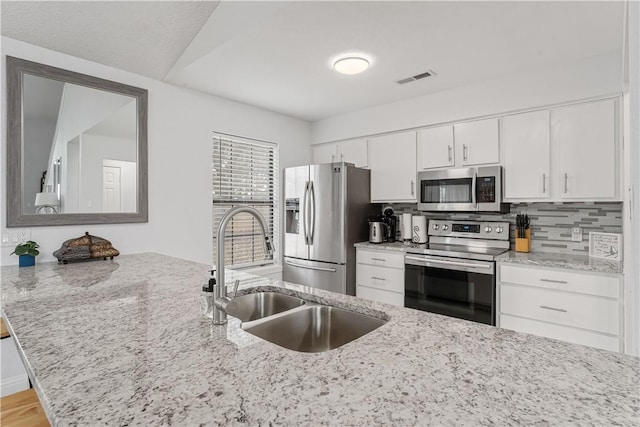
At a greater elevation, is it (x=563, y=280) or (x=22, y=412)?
(x=563, y=280)

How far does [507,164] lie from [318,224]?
1.93 metres

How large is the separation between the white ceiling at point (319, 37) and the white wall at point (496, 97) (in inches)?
4.0

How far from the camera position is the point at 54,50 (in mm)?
2326

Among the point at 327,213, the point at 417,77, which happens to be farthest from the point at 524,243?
the point at 327,213

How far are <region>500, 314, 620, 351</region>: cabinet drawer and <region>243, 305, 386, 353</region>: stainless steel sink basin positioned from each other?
189cm

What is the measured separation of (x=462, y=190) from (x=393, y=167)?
2.71 feet

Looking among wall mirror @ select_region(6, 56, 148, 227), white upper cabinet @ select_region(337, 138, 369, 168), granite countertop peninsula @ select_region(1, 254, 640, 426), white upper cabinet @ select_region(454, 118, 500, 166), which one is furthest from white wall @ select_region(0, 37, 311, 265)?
white upper cabinet @ select_region(454, 118, 500, 166)

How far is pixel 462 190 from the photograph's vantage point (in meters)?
3.02

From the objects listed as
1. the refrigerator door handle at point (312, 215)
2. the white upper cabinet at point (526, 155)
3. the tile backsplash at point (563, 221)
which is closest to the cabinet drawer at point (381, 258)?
the refrigerator door handle at point (312, 215)

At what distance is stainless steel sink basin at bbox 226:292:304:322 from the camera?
4.91 ft

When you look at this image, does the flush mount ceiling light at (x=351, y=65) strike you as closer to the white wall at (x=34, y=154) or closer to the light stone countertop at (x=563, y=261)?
the light stone countertop at (x=563, y=261)

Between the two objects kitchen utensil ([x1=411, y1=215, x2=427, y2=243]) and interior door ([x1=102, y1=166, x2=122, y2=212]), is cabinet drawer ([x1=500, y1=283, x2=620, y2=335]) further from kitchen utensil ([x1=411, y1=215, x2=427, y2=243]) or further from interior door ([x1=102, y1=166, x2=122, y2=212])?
interior door ([x1=102, y1=166, x2=122, y2=212])

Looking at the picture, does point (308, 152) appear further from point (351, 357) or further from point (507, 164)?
point (351, 357)

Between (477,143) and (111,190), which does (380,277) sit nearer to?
(477,143)
